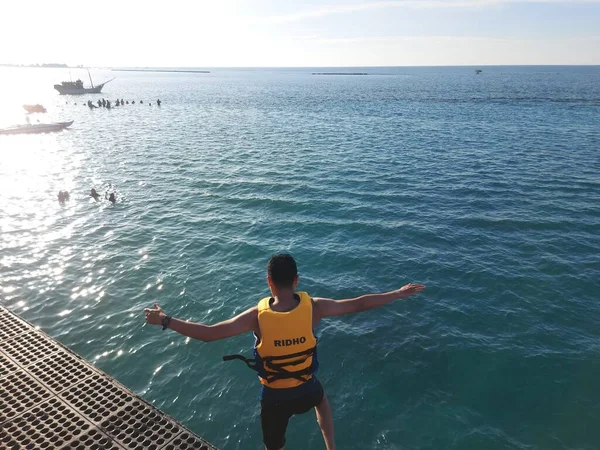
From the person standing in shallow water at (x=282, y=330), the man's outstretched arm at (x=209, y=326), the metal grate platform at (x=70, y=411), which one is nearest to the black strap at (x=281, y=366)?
the person standing in shallow water at (x=282, y=330)

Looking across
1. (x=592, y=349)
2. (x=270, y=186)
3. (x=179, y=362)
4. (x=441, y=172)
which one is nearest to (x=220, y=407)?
(x=179, y=362)

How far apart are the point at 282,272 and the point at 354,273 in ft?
40.6

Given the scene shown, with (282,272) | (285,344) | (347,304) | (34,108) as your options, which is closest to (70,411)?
(285,344)

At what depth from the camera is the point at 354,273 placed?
16.8 meters

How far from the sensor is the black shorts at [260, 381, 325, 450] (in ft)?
17.3

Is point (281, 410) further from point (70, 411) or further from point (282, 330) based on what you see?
point (70, 411)

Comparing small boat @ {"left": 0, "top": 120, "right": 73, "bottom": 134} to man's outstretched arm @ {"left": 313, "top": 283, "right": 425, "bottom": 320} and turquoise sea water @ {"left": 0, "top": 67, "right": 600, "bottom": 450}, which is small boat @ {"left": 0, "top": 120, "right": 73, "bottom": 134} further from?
man's outstretched arm @ {"left": 313, "top": 283, "right": 425, "bottom": 320}

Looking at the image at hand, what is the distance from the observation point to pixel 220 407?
1016 centimetres

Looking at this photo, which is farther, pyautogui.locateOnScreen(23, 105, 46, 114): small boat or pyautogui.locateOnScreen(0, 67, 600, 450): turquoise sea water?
pyautogui.locateOnScreen(23, 105, 46, 114): small boat

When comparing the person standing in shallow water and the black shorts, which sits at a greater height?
the person standing in shallow water

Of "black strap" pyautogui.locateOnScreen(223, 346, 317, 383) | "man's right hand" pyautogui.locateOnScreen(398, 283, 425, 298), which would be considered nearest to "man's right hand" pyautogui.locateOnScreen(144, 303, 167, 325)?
"black strap" pyautogui.locateOnScreen(223, 346, 317, 383)

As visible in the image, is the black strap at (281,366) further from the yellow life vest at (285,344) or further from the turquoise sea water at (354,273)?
the turquoise sea water at (354,273)

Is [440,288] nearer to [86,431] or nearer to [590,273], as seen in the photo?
[590,273]

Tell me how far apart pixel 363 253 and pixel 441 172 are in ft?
53.6
